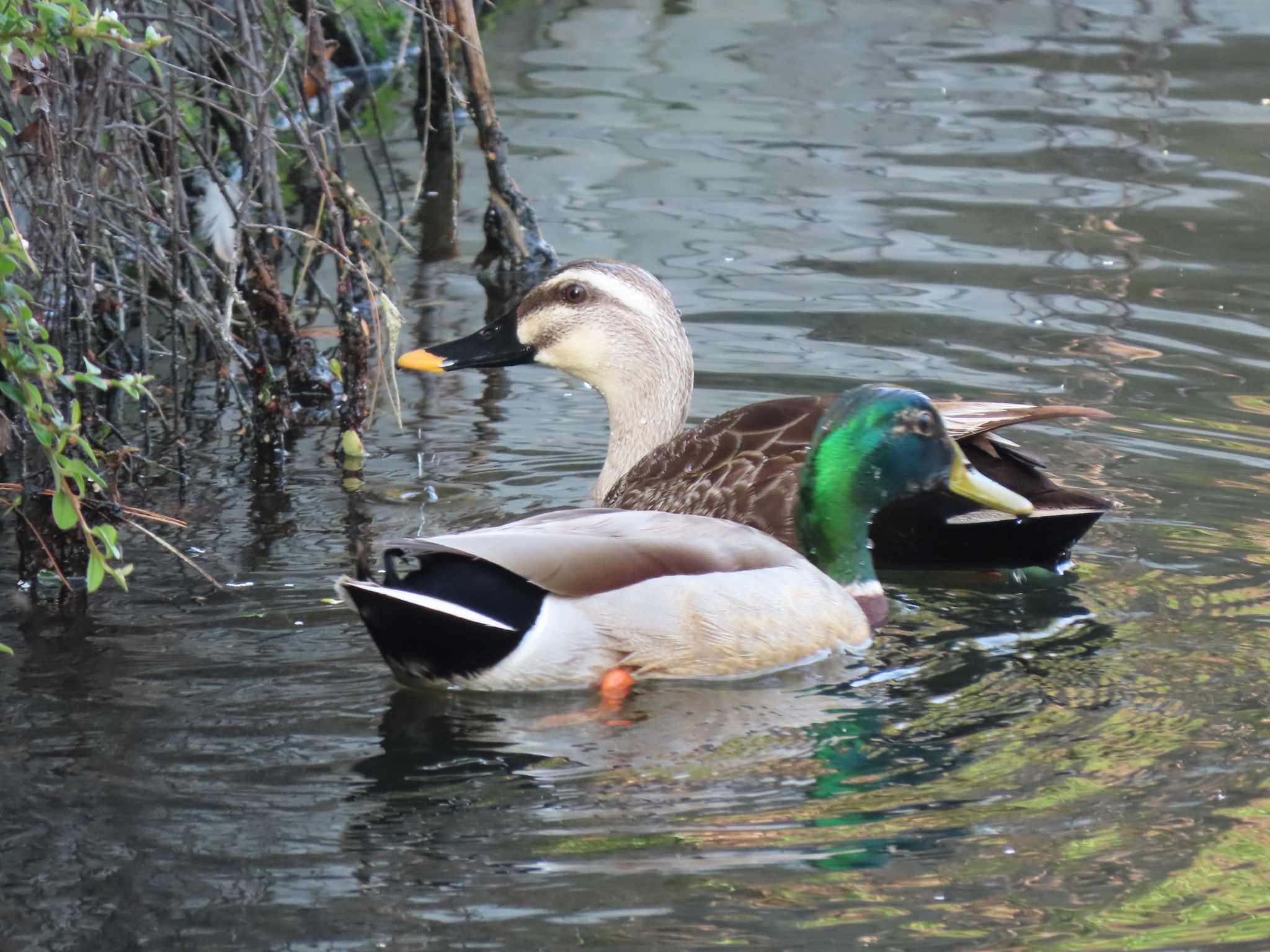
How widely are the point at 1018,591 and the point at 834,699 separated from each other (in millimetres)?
1175

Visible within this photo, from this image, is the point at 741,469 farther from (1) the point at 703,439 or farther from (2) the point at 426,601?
(2) the point at 426,601

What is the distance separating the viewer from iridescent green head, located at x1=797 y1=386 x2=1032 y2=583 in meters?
5.58

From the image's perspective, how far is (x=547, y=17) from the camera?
16.1 m

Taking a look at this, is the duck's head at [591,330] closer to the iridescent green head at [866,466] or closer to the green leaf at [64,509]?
the iridescent green head at [866,466]

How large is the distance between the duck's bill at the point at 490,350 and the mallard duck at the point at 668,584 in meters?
1.52

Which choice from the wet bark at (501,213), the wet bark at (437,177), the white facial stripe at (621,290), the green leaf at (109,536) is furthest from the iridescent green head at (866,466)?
the wet bark at (501,213)

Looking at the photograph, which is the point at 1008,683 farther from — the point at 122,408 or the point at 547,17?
the point at 547,17

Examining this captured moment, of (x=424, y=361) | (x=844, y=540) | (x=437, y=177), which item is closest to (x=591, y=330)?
(x=424, y=361)

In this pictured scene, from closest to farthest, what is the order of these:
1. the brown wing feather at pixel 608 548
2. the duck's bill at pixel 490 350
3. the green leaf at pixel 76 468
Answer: the green leaf at pixel 76 468
the brown wing feather at pixel 608 548
the duck's bill at pixel 490 350

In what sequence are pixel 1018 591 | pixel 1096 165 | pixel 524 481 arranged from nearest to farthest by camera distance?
pixel 1018 591 → pixel 524 481 → pixel 1096 165

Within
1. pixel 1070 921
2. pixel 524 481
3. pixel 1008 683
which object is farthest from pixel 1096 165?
pixel 1070 921

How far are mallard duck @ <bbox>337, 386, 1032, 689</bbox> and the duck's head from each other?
1176 millimetres

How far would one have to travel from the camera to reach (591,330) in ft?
22.0

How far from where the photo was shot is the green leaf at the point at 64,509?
4.31 m
